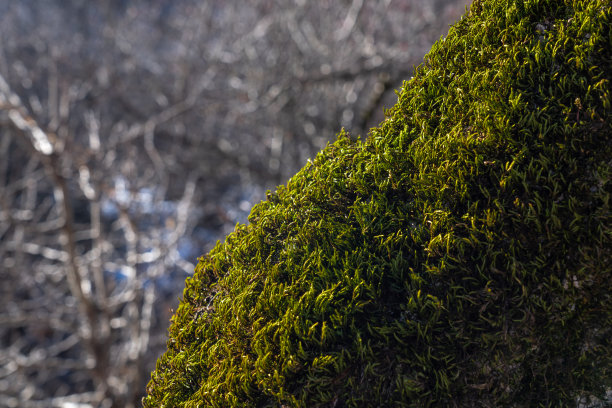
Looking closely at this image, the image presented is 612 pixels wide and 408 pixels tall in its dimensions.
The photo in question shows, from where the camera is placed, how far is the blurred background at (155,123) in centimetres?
476

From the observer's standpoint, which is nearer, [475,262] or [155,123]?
[475,262]

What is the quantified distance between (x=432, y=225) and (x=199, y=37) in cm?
749

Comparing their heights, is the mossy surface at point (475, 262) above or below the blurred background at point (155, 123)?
below

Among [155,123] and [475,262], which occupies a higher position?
[155,123]

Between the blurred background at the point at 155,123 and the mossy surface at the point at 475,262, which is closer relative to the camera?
the mossy surface at the point at 475,262

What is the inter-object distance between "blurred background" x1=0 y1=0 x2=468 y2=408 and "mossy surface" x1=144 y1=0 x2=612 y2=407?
2.91 m

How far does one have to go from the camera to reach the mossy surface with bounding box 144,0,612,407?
1.16m

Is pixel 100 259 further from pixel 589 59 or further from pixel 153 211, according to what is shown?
pixel 589 59

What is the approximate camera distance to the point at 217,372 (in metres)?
1.36

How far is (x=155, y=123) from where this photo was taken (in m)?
4.60

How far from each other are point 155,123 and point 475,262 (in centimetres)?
396

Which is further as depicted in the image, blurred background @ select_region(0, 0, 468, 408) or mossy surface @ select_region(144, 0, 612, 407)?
blurred background @ select_region(0, 0, 468, 408)

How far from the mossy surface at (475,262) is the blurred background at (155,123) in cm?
291

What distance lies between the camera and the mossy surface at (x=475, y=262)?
1.16 metres
